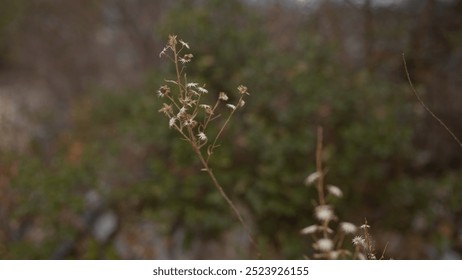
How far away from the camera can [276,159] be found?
404 centimetres

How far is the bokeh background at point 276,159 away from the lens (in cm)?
416

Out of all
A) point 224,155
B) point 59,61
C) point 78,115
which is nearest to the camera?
point 224,155

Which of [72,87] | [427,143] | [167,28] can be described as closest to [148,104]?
[167,28]

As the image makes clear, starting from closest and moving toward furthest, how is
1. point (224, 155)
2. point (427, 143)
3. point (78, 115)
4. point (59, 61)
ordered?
point (224, 155)
point (427, 143)
point (78, 115)
point (59, 61)

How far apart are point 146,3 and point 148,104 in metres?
2.99

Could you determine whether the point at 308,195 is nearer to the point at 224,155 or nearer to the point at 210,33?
the point at 224,155

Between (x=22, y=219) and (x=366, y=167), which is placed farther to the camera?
(x=22, y=219)

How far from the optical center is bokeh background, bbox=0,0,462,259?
4.16 meters

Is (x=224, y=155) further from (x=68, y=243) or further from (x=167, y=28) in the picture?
(x=68, y=243)

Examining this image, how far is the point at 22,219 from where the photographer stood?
471cm

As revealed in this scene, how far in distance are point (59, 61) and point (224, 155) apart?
5.25 m

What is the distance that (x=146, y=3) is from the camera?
686 centimetres

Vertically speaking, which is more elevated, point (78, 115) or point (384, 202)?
point (78, 115)
